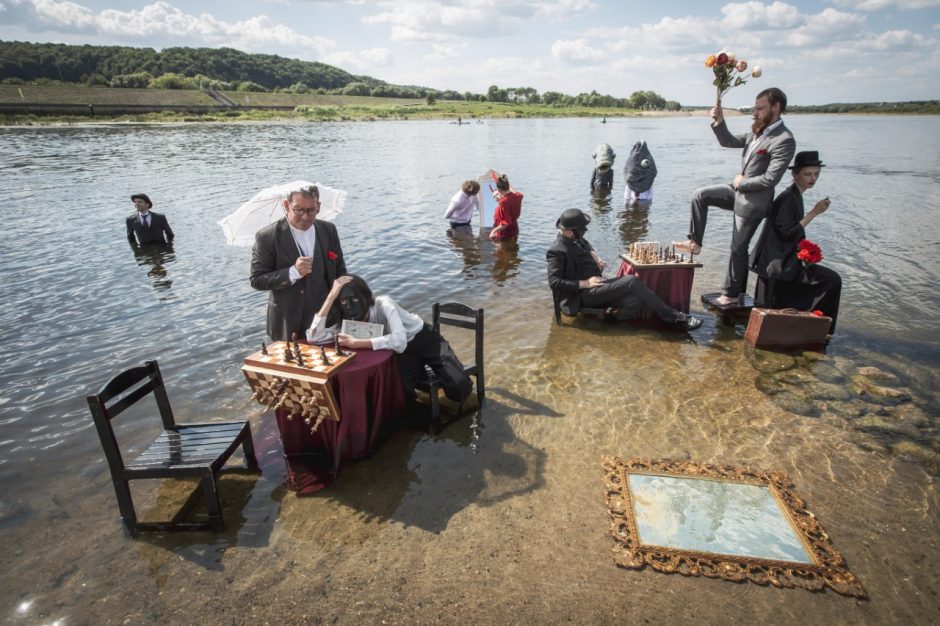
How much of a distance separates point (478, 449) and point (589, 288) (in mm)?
3626

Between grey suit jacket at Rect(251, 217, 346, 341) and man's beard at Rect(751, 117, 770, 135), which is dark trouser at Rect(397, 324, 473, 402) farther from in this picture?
man's beard at Rect(751, 117, 770, 135)

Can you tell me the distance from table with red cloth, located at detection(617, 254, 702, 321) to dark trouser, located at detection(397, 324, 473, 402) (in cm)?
372

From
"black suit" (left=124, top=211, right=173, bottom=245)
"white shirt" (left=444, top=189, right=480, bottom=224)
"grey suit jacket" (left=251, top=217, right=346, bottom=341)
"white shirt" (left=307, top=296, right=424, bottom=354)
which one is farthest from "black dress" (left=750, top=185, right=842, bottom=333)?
"black suit" (left=124, top=211, right=173, bottom=245)

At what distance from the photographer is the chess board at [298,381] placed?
410 centimetres

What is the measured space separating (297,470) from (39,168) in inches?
1207

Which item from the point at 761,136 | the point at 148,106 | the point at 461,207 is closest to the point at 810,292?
the point at 761,136

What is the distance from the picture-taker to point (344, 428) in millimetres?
4574

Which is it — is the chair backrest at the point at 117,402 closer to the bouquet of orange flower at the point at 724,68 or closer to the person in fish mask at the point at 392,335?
the person in fish mask at the point at 392,335

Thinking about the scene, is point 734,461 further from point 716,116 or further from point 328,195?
Result: point 328,195

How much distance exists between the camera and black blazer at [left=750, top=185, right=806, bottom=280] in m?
6.93

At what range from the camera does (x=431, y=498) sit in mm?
4410

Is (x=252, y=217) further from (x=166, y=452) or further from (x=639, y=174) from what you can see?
(x=639, y=174)

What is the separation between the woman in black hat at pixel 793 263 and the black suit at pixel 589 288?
1534 millimetres

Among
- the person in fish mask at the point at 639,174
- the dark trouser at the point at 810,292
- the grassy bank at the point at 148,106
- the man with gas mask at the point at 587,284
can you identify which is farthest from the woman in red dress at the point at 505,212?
the grassy bank at the point at 148,106
